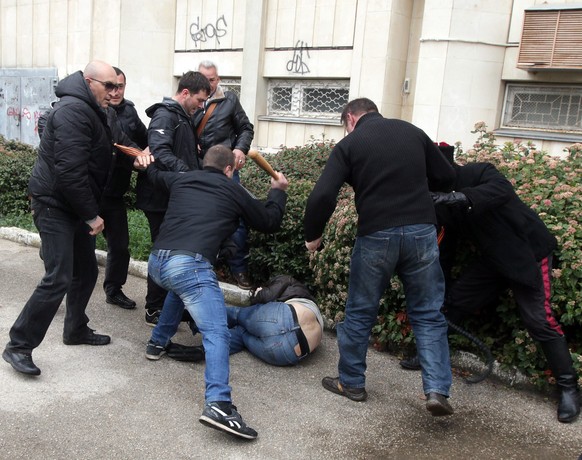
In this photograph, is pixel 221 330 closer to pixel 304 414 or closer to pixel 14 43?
pixel 304 414

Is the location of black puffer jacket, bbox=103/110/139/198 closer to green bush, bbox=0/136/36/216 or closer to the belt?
the belt

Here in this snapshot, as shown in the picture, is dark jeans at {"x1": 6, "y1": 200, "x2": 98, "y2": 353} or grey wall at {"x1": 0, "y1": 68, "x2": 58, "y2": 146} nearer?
dark jeans at {"x1": 6, "y1": 200, "x2": 98, "y2": 353}

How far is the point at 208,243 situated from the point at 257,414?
107 cm

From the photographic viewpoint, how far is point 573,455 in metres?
3.43

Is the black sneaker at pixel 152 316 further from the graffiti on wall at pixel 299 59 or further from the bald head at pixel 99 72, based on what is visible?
the graffiti on wall at pixel 299 59

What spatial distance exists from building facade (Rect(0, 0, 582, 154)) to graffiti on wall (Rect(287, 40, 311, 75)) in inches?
0.7

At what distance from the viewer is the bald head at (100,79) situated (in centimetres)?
404

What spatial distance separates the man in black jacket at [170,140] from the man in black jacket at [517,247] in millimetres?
1985

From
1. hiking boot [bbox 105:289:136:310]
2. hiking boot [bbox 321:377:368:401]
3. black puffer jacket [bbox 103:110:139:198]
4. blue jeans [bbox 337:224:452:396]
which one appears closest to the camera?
blue jeans [bbox 337:224:452:396]

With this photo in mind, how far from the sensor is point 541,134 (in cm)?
872

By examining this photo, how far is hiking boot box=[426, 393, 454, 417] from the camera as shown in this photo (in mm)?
3516

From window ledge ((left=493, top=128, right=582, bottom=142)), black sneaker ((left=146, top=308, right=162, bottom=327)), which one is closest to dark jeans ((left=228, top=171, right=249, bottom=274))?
black sneaker ((left=146, top=308, right=162, bottom=327))

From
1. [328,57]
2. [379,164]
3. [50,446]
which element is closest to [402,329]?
[379,164]

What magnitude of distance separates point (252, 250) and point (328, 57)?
570cm
